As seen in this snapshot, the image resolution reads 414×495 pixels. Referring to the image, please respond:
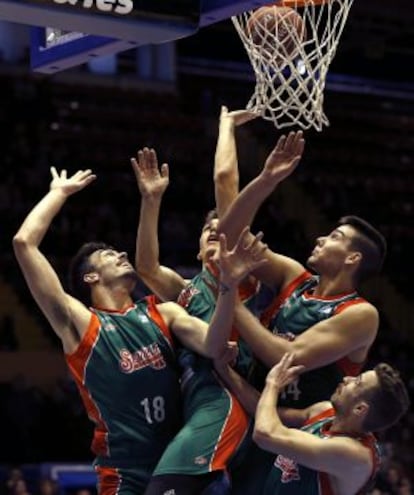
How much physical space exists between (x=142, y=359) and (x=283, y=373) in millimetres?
634

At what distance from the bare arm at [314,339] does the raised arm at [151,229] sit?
77cm

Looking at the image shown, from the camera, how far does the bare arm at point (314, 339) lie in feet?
17.4

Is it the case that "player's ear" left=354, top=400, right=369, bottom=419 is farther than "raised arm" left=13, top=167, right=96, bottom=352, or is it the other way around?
"raised arm" left=13, top=167, right=96, bottom=352

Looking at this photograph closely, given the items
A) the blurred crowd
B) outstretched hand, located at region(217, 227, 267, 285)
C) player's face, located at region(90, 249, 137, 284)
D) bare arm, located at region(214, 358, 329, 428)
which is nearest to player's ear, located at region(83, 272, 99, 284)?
player's face, located at region(90, 249, 137, 284)

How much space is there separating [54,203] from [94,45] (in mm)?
878

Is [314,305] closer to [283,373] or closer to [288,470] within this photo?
[283,373]

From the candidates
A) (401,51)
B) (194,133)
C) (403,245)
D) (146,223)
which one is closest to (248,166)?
(194,133)

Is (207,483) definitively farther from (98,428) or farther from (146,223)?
(146,223)

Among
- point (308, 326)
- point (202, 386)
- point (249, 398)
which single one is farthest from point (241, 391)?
point (308, 326)

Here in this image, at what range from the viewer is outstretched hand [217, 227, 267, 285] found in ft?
16.7

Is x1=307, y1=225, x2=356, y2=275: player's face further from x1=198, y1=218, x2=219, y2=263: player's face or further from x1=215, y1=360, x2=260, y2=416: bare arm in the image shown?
x1=215, y1=360, x2=260, y2=416: bare arm

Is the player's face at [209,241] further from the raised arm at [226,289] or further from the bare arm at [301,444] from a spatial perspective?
the bare arm at [301,444]

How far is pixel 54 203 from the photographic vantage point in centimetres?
561

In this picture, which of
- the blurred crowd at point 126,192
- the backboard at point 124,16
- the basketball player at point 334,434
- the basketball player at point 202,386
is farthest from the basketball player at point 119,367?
the blurred crowd at point 126,192
